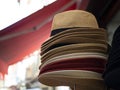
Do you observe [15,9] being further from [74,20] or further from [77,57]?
[77,57]

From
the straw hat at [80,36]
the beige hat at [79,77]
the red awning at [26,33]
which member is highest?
the red awning at [26,33]

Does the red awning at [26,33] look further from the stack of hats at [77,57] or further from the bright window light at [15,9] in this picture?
the stack of hats at [77,57]

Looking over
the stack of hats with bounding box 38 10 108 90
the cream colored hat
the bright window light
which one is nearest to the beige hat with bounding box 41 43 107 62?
the stack of hats with bounding box 38 10 108 90

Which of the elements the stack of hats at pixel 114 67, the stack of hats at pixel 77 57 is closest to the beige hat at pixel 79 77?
the stack of hats at pixel 77 57

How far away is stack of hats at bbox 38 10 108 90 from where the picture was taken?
0.83 metres

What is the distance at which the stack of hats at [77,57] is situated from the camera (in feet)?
2.71

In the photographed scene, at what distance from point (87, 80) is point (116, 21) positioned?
1.10 metres

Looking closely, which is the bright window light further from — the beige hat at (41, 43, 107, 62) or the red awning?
the beige hat at (41, 43, 107, 62)

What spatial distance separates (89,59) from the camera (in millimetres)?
832

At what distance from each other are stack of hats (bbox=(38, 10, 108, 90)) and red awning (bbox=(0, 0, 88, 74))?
2.71ft

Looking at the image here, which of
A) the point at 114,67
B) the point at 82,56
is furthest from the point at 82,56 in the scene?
the point at 114,67

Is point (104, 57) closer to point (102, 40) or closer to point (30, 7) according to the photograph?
point (102, 40)

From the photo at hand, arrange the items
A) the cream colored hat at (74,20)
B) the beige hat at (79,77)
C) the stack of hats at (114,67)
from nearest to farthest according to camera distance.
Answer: the stack of hats at (114,67) → the beige hat at (79,77) → the cream colored hat at (74,20)

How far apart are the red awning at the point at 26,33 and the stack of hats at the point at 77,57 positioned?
82cm
